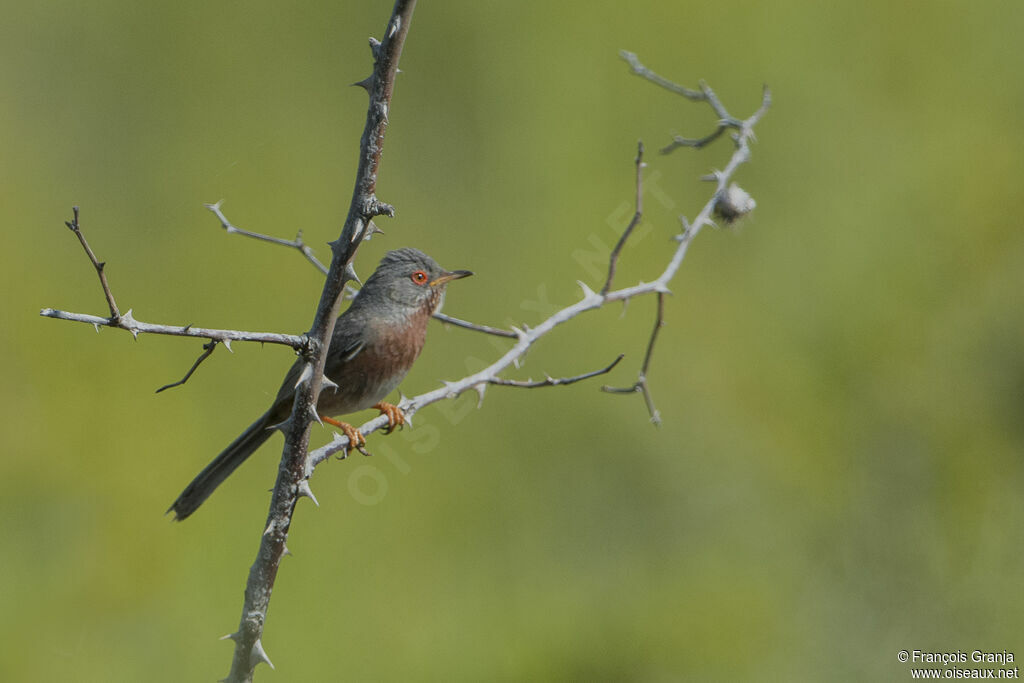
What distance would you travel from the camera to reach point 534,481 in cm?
776

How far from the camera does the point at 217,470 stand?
417cm

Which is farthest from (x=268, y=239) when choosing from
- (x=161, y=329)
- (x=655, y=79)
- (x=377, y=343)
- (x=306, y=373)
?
(x=655, y=79)

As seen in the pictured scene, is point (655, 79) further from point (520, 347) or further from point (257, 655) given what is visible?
point (257, 655)

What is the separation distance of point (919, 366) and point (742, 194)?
197 inches

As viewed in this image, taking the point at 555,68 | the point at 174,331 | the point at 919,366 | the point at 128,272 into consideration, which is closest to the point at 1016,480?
the point at 919,366

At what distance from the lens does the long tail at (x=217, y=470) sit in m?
4.06

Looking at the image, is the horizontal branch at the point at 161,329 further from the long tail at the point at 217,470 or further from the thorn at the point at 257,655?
the long tail at the point at 217,470

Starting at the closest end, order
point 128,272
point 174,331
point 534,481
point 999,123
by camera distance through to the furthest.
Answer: point 174,331 < point 128,272 < point 534,481 < point 999,123

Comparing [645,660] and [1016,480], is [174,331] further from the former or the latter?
[1016,480]

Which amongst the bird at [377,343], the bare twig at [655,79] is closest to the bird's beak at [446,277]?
the bird at [377,343]

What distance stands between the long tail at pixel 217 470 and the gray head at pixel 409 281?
36.7 inches

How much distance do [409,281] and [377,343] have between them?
413 millimetres

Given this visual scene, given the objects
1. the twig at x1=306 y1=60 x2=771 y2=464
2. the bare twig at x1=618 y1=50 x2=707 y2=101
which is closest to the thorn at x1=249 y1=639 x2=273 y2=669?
the twig at x1=306 y1=60 x2=771 y2=464

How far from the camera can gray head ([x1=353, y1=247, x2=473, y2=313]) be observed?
4.85m
